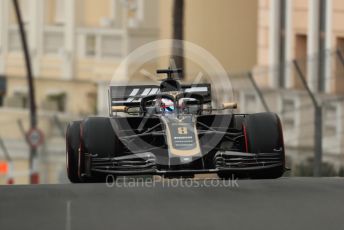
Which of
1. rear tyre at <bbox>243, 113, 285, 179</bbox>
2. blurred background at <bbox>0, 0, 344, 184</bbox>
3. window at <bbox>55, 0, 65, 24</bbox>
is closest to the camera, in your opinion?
rear tyre at <bbox>243, 113, 285, 179</bbox>

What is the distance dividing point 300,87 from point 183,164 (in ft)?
42.1

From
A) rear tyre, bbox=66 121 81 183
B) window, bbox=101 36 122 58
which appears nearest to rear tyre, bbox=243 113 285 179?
rear tyre, bbox=66 121 81 183

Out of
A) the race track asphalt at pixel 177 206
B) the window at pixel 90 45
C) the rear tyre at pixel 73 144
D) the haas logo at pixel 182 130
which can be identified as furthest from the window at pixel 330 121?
the window at pixel 90 45

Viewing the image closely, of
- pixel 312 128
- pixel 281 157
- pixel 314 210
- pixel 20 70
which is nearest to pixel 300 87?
pixel 312 128

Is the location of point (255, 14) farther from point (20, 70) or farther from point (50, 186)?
point (50, 186)

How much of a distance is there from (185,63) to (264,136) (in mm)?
27909

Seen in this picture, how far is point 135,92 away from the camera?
1777 centimetres

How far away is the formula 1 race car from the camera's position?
16.9 meters

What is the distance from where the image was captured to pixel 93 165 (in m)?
17.2

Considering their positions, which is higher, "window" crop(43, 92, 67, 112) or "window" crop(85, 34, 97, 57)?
"window" crop(85, 34, 97, 57)

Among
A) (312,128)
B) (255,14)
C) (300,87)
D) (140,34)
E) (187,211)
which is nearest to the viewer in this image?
(187,211)

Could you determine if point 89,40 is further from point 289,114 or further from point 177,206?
point 177,206

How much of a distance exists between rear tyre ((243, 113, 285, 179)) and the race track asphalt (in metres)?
0.56

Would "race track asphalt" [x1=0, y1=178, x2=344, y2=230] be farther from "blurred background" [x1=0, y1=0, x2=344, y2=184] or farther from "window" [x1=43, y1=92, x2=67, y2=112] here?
"window" [x1=43, y1=92, x2=67, y2=112]
